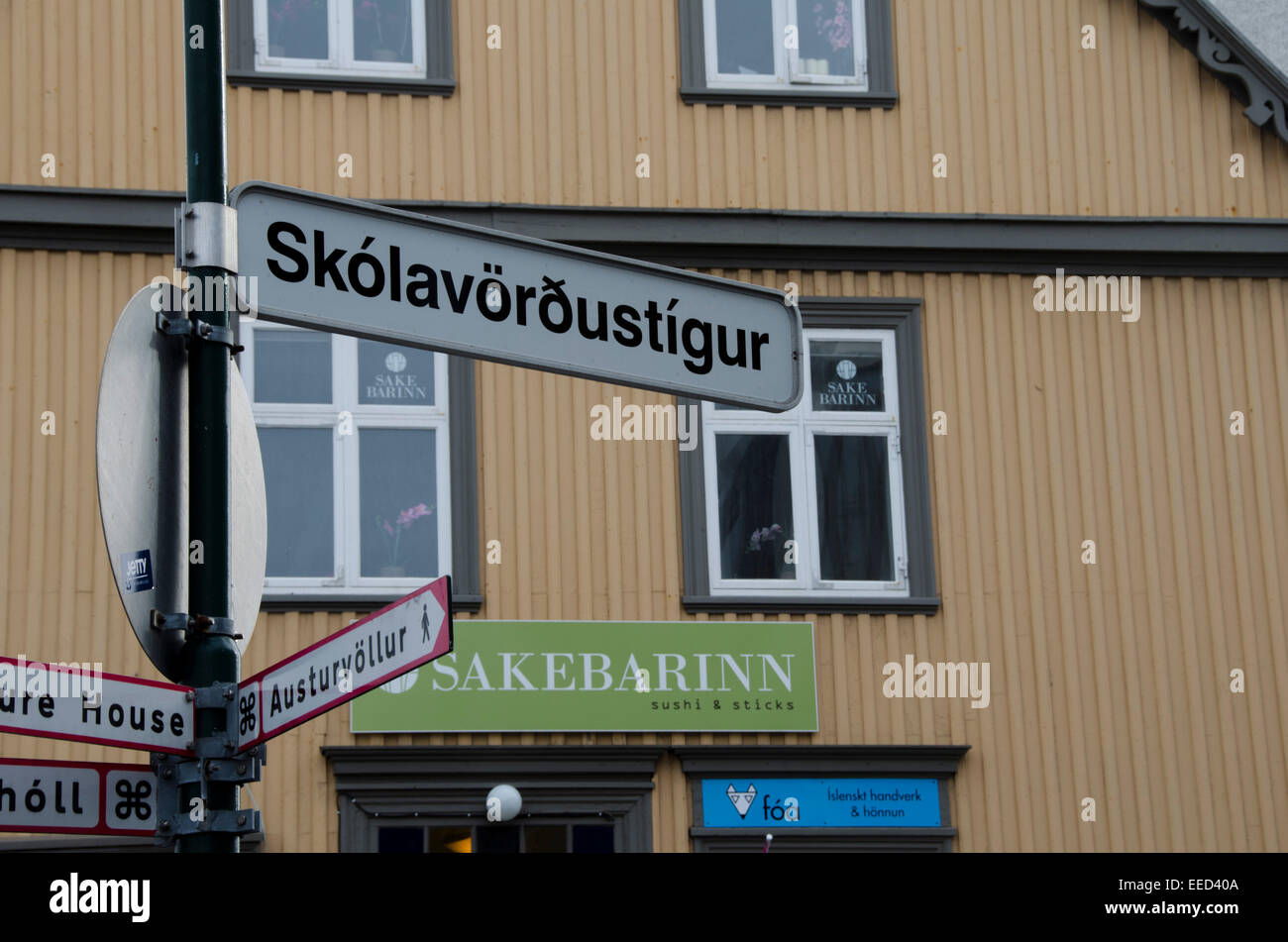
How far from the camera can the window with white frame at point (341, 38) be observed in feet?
38.7

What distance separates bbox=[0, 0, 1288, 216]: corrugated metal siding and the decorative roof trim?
0.16m

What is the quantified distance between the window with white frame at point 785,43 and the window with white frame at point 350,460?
2782 mm

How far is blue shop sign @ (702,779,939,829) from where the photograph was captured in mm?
11070

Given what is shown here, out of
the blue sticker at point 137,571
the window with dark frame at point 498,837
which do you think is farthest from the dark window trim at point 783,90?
the blue sticker at point 137,571

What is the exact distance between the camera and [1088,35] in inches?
498

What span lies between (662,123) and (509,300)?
7.60m

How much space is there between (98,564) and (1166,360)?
6652mm

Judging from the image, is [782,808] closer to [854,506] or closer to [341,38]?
[854,506]

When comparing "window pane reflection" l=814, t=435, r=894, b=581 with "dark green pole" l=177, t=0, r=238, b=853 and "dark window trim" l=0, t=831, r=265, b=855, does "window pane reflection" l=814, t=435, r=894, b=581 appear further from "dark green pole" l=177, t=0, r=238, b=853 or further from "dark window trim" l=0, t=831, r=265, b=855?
"dark green pole" l=177, t=0, r=238, b=853

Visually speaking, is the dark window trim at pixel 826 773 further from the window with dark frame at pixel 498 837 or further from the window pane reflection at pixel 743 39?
the window pane reflection at pixel 743 39

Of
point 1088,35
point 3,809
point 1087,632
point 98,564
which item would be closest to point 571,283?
point 3,809

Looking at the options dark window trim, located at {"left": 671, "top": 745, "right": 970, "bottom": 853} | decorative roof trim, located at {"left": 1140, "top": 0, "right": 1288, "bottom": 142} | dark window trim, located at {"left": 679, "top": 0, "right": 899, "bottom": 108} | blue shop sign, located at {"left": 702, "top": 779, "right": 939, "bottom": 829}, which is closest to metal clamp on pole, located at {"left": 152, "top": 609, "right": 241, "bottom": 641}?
dark window trim, located at {"left": 671, "top": 745, "right": 970, "bottom": 853}

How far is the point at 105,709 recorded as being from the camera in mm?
4488

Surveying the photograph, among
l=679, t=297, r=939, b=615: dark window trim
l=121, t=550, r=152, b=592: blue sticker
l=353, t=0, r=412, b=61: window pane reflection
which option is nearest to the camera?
l=121, t=550, r=152, b=592: blue sticker
